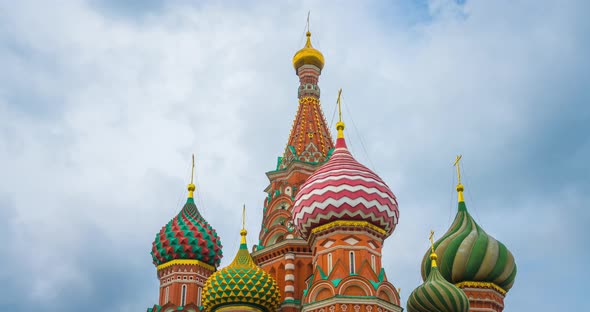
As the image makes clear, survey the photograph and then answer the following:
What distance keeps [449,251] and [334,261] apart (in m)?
5.65

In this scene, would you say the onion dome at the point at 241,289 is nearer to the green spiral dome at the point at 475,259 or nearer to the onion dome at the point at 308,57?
the green spiral dome at the point at 475,259

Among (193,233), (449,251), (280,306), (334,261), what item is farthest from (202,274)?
(449,251)

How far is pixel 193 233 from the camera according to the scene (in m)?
30.7

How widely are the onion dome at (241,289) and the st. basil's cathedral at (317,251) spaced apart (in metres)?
0.03

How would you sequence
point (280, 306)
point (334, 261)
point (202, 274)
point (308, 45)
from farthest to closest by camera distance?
point (308, 45) < point (202, 274) < point (280, 306) < point (334, 261)

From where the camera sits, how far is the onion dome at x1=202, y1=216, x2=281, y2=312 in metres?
27.1

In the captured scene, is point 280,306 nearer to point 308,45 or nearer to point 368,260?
point 368,260

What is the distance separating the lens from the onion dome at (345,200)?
26.4 meters

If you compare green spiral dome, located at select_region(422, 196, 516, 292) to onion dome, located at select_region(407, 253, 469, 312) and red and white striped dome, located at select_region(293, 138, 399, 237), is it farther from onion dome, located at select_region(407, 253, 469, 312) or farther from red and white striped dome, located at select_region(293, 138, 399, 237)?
red and white striped dome, located at select_region(293, 138, 399, 237)

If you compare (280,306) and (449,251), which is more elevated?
(449,251)

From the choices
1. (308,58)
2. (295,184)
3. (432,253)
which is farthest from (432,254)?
(308,58)

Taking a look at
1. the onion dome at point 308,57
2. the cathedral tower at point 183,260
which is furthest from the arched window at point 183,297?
the onion dome at point 308,57

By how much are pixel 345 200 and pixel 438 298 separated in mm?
3980

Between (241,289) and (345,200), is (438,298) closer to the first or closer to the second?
(345,200)
